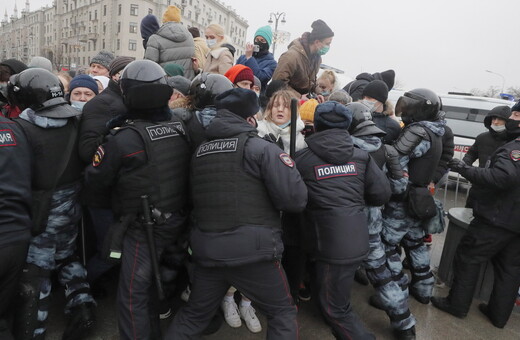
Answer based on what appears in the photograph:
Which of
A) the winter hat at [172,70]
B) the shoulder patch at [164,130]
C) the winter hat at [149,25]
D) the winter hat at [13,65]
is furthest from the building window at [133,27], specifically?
the shoulder patch at [164,130]

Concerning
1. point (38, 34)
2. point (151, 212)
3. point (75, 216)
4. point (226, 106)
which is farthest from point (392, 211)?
point (38, 34)

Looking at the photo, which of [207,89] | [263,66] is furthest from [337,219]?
[263,66]

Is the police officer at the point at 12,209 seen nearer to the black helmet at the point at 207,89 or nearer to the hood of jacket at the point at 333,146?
the black helmet at the point at 207,89

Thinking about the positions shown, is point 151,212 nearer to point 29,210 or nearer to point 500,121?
point 29,210

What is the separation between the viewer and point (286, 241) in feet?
9.64

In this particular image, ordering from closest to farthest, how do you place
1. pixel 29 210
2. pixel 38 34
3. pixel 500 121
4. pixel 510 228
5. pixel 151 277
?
pixel 29 210 < pixel 151 277 < pixel 510 228 < pixel 500 121 < pixel 38 34

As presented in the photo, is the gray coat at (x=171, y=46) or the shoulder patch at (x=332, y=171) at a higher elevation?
the gray coat at (x=171, y=46)

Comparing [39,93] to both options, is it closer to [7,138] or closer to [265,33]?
[7,138]

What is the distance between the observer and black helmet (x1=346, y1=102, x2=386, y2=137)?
2.86m

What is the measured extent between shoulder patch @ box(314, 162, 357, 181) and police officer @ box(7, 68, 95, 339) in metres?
1.86

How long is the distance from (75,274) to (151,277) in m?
0.85

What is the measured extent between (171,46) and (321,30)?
2.19 m

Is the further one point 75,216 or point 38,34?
point 38,34

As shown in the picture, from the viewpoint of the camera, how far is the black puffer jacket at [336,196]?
2428 mm
